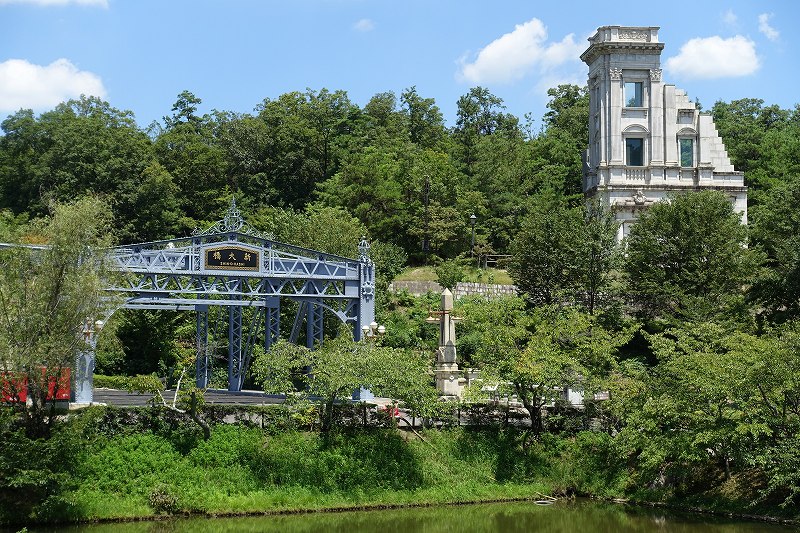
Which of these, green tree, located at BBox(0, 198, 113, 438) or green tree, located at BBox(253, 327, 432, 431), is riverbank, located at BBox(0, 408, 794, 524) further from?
green tree, located at BBox(0, 198, 113, 438)

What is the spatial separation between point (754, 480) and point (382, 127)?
164 ft

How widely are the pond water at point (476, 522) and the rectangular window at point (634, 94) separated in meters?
30.9

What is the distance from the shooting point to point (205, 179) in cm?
7312

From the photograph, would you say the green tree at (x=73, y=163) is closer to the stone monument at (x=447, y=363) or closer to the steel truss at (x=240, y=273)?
the steel truss at (x=240, y=273)

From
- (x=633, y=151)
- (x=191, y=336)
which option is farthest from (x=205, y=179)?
(x=633, y=151)

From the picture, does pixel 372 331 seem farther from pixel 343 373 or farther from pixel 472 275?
pixel 472 275

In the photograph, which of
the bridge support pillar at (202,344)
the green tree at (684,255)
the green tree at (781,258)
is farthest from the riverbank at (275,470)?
the green tree at (684,255)

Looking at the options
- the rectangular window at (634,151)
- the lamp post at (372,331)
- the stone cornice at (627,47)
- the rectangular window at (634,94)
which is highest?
the stone cornice at (627,47)

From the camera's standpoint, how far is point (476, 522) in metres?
31.6

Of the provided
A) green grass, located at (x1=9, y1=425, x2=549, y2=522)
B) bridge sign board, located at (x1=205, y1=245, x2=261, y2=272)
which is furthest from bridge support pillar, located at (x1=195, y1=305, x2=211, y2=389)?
green grass, located at (x1=9, y1=425, x2=549, y2=522)

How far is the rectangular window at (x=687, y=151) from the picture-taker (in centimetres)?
6028

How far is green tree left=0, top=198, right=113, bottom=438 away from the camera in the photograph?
30.2m

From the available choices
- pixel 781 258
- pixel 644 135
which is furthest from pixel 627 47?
pixel 781 258

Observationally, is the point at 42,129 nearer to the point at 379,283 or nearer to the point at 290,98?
the point at 290,98
